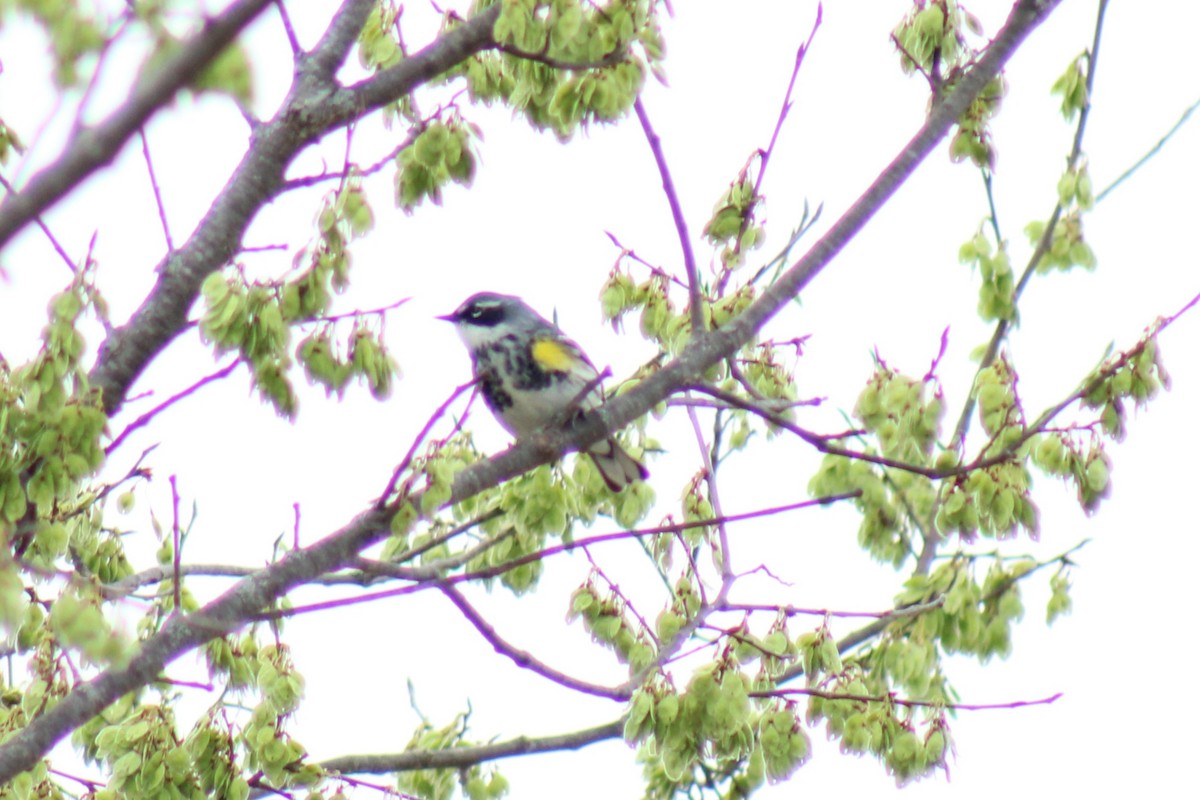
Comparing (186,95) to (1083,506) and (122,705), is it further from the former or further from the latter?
(122,705)

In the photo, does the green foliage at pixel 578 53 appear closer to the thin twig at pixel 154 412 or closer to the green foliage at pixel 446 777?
the thin twig at pixel 154 412

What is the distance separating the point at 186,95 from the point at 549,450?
2227 millimetres

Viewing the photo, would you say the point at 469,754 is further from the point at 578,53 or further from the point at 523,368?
the point at 578,53

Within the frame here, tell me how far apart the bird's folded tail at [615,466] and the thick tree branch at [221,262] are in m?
0.90

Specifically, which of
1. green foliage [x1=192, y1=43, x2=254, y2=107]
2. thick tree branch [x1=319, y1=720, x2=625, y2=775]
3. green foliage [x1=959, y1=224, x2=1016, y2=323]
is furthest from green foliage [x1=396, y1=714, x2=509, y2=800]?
green foliage [x1=192, y1=43, x2=254, y2=107]

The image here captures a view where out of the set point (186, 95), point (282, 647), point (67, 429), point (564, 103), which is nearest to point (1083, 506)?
point (564, 103)

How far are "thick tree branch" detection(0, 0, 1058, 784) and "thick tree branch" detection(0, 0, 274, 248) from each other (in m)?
1.99

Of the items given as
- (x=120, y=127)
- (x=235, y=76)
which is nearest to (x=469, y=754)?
(x=235, y=76)

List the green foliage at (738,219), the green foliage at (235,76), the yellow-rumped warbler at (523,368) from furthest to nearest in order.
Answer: the yellow-rumped warbler at (523,368), the green foliage at (738,219), the green foliage at (235,76)

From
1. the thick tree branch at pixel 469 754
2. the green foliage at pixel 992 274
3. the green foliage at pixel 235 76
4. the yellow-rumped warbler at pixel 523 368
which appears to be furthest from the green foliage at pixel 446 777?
the green foliage at pixel 235 76

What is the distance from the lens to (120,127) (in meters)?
1.17

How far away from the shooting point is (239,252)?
3322 mm

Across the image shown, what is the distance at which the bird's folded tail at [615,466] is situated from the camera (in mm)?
4516

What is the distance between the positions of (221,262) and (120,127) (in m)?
2.37
